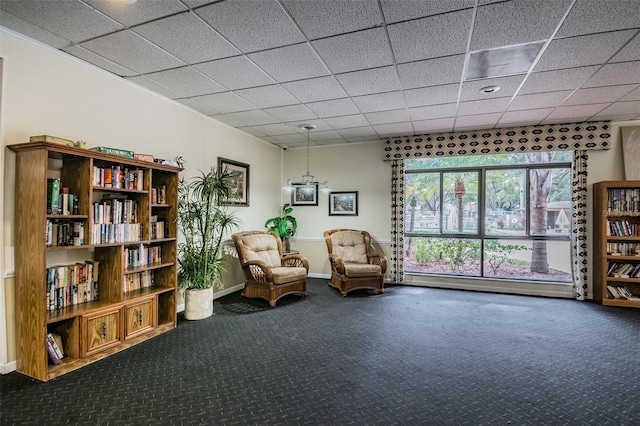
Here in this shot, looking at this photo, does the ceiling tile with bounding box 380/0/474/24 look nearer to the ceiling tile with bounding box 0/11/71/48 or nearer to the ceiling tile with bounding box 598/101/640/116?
the ceiling tile with bounding box 0/11/71/48

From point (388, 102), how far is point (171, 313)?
381cm

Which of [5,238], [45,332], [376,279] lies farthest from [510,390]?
[5,238]

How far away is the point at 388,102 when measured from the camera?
414 cm

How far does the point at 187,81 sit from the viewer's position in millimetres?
3521

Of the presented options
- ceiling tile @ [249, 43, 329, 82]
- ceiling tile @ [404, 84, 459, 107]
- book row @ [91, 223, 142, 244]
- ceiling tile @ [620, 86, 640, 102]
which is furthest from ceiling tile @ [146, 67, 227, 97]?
ceiling tile @ [620, 86, 640, 102]

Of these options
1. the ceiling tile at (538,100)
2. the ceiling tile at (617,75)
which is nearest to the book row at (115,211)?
the ceiling tile at (538,100)

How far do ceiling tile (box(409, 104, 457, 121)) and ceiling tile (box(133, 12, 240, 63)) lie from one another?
2.68 m

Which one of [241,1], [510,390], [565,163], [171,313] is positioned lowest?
[510,390]

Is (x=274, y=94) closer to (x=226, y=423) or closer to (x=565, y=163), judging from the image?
(x=226, y=423)

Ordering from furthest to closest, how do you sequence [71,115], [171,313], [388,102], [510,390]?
1. [388,102]
2. [171,313]
3. [71,115]
4. [510,390]

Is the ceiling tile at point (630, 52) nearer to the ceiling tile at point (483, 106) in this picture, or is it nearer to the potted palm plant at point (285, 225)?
the ceiling tile at point (483, 106)

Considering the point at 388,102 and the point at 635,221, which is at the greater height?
the point at 388,102

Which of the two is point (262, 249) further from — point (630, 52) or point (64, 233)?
point (630, 52)

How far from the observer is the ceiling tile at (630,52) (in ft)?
8.66
